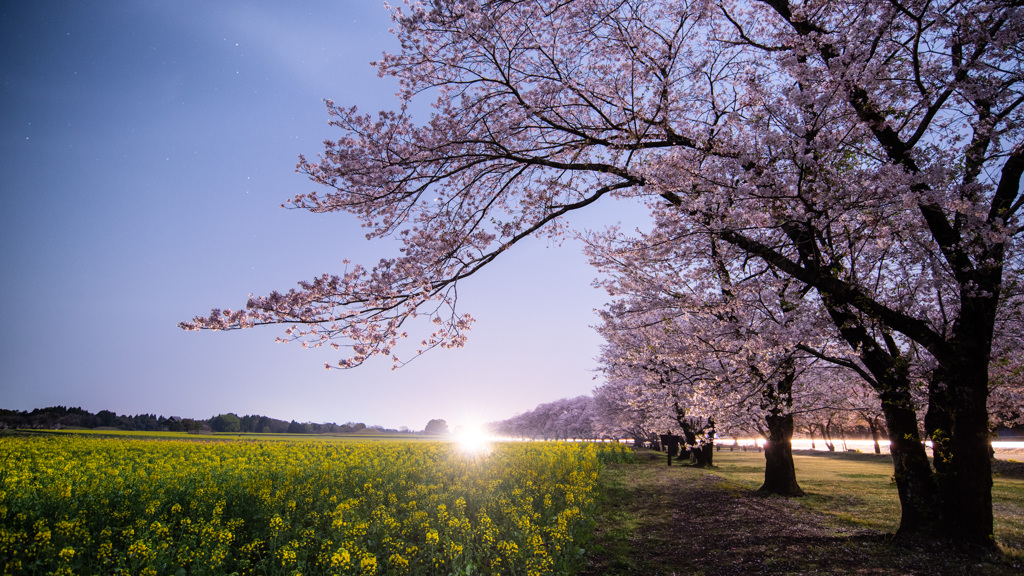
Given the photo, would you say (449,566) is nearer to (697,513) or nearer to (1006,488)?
(697,513)

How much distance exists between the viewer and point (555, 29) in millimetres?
7312

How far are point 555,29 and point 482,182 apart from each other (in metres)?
2.85

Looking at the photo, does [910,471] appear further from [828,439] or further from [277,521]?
[828,439]

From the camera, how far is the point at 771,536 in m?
8.59

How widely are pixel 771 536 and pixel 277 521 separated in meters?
8.72

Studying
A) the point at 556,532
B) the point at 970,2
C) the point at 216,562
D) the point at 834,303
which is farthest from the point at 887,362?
the point at 216,562

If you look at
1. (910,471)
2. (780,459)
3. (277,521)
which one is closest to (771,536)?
(910,471)

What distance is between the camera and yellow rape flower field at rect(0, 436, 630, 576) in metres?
5.00

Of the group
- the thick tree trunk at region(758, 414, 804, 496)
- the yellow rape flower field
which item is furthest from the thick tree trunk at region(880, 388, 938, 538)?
the thick tree trunk at region(758, 414, 804, 496)

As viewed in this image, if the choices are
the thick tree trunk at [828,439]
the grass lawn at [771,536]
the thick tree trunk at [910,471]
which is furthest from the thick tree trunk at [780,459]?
the thick tree trunk at [828,439]

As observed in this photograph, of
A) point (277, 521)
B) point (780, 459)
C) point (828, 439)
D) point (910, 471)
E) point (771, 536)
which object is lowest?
point (828, 439)

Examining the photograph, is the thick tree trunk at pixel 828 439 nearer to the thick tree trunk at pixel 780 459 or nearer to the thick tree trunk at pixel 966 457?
the thick tree trunk at pixel 780 459

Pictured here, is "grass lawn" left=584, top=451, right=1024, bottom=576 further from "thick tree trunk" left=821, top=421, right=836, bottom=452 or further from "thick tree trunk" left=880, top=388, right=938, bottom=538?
"thick tree trunk" left=821, top=421, right=836, bottom=452

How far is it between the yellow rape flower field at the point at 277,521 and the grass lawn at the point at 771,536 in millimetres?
1074
